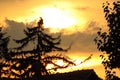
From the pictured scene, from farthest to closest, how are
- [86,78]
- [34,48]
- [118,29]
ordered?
[34,48]
[86,78]
[118,29]

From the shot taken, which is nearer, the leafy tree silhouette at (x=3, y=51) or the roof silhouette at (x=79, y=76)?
the roof silhouette at (x=79, y=76)

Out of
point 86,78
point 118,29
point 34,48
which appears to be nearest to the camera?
point 118,29

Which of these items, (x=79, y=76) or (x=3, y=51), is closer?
(x=79, y=76)

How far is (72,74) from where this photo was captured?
5088 centimetres

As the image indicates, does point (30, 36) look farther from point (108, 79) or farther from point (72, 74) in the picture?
point (108, 79)

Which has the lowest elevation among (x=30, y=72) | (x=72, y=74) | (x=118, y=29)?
(x=30, y=72)

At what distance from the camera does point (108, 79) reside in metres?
30.7

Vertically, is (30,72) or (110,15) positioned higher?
(110,15)

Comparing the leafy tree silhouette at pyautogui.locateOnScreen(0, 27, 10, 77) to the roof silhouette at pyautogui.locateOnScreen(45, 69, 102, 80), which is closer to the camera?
the roof silhouette at pyautogui.locateOnScreen(45, 69, 102, 80)

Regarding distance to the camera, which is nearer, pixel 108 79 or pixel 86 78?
pixel 108 79

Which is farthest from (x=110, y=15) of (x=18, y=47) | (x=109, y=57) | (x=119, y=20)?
(x=18, y=47)

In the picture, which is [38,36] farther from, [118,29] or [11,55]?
[118,29]

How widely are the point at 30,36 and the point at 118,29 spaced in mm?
42214

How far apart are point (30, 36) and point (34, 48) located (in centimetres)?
318
